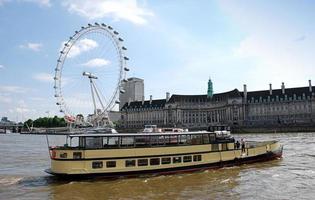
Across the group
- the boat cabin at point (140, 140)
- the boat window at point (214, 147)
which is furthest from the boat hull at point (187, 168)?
the boat cabin at point (140, 140)

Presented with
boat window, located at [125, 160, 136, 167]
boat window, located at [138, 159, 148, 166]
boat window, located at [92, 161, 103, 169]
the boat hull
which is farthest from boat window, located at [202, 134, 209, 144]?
boat window, located at [92, 161, 103, 169]

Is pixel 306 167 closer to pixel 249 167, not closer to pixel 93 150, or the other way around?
pixel 249 167

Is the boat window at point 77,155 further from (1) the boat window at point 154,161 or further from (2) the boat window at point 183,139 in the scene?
(2) the boat window at point 183,139

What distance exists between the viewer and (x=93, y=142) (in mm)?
27328

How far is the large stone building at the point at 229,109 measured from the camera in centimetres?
14625

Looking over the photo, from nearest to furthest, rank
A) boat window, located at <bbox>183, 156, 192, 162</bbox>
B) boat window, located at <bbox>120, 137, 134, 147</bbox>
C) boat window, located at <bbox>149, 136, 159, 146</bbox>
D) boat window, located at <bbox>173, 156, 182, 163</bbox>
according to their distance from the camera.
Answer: boat window, located at <bbox>120, 137, 134, 147</bbox> → boat window, located at <bbox>149, 136, 159, 146</bbox> → boat window, located at <bbox>173, 156, 182, 163</bbox> → boat window, located at <bbox>183, 156, 192, 162</bbox>

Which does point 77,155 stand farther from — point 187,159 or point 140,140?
point 187,159

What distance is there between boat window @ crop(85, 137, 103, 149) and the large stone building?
108 meters

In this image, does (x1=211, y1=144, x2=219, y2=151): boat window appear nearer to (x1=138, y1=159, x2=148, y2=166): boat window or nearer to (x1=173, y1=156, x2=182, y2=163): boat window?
(x1=173, y1=156, x2=182, y2=163): boat window

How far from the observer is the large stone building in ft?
480

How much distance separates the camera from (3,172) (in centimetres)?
3259

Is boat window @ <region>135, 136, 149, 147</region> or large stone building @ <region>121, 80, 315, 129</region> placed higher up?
large stone building @ <region>121, 80, 315, 129</region>

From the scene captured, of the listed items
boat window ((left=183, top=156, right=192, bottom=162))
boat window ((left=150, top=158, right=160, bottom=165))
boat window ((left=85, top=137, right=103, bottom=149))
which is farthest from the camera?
boat window ((left=183, top=156, right=192, bottom=162))

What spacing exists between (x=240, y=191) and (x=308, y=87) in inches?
5197
